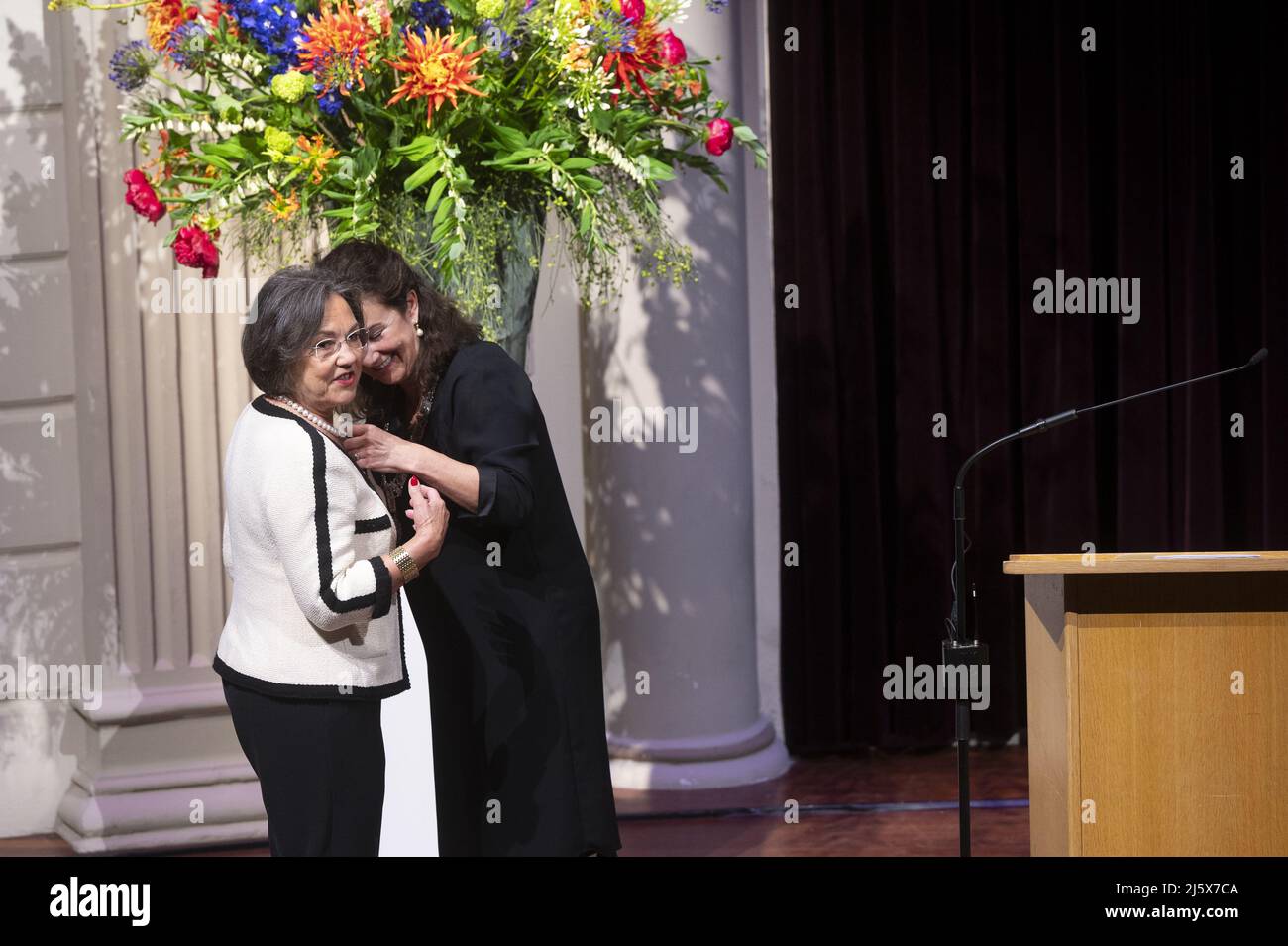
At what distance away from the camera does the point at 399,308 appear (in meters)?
2.27

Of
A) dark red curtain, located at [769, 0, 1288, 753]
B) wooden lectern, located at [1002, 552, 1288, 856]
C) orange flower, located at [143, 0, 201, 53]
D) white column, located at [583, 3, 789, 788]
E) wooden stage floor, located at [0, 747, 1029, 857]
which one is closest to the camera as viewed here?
wooden lectern, located at [1002, 552, 1288, 856]

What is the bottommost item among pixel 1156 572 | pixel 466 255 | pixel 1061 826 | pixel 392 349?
pixel 1061 826

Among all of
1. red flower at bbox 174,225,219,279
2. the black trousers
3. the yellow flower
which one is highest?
the yellow flower

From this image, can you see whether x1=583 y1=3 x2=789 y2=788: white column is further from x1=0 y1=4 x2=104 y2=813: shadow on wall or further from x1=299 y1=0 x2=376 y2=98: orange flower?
x1=299 y1=0 x2=376 y2=98: orange flower

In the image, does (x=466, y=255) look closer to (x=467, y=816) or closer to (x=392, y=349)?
(x=392, y=349)

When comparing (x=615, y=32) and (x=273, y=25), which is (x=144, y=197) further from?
(x=615, y=32)

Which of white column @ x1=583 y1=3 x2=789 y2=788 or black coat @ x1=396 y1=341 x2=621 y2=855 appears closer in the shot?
black coat @ x1=396 y1=341 x2=621 y2=855

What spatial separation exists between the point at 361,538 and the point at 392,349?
1.27ft

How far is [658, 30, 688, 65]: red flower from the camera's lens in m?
2.36

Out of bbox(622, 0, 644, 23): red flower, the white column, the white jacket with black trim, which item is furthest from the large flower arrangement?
the white column

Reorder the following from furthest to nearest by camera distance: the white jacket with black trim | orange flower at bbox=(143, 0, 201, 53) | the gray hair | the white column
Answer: the white column → orange flower at bbox=(143, 0, 201, 53) → the gray hair → the white jacket with black trim

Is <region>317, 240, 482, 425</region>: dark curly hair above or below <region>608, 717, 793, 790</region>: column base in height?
above

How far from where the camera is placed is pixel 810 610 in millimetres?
4488
